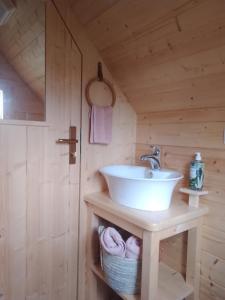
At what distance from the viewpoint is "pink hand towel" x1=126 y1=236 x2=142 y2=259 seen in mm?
1276

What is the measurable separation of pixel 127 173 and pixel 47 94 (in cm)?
78

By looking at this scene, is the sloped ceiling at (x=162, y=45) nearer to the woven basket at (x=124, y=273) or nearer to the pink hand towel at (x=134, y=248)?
the pink hand towel at (x=134, y=248)

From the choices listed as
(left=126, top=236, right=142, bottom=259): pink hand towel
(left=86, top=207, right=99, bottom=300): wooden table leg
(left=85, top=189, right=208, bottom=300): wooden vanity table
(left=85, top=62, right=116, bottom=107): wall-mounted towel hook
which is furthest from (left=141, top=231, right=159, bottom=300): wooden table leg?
(left=85, top=62, right=116, bottom=107): wall-mounted towel hook

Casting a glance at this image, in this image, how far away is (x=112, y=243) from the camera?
137 centimetres

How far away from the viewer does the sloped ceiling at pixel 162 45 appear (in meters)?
1.08

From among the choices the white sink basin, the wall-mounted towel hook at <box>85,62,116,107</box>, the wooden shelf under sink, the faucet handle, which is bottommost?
the wooden shelf under sink

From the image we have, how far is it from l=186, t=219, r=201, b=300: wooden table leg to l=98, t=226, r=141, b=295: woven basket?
1.18 ft

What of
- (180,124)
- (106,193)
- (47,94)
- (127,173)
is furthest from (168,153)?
(47,94)

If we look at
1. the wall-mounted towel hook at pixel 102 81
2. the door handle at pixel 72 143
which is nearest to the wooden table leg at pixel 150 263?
the door handle at pixel 72 143

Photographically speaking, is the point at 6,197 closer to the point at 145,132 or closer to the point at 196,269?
the point at 145,132

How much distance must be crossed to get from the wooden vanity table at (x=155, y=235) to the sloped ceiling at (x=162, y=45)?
0.64m

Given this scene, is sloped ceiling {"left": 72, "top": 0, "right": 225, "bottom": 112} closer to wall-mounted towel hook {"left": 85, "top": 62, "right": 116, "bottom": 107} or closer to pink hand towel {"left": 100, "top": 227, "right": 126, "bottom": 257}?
wall-mounted towel hook {"left": 85, "top": 62, "right": 116, "bottom": 107}

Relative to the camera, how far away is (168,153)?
1606 millimetres

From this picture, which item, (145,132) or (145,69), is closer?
(145,69)
